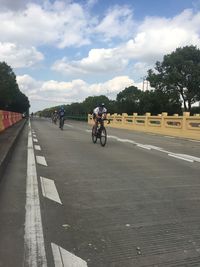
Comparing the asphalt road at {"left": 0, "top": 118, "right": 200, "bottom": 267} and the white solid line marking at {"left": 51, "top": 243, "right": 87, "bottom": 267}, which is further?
the asphalt road at {"left": 0, "top": 118, "right": 200, "bottom": 267}

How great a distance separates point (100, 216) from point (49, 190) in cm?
187

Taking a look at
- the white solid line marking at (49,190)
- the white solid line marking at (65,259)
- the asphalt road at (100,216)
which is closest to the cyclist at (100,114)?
the asphalt road at (100,216)

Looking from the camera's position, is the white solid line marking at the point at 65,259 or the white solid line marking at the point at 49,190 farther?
the white solid line marking at the point at 49,190

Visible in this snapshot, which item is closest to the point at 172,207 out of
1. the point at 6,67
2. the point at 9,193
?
the point at 9,193

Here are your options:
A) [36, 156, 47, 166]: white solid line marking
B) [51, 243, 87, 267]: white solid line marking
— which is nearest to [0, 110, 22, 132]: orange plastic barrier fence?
[36, 156, 47, 166]: white solid line marking

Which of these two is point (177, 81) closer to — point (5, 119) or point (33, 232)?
point (5, 119)

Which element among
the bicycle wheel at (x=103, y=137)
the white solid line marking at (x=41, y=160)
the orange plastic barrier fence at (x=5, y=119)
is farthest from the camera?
the orange plastic barrier fence at (x=5, y=119)

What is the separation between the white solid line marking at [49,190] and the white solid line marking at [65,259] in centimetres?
211

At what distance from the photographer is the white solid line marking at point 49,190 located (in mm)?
6740

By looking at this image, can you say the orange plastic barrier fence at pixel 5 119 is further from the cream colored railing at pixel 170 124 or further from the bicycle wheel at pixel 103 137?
the cream colored railing at pixel 170 124

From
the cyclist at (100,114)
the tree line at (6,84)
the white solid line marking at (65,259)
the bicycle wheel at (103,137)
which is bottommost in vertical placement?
the white solid line marking at (65,259)

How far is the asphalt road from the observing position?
422 centimetres

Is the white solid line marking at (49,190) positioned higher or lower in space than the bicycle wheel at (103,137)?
lower

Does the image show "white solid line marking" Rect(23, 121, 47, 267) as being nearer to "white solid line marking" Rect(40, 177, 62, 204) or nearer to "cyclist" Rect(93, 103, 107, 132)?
"white solid line marking" Rect(40, 177, 62, 204)
